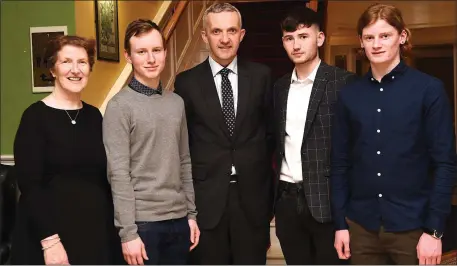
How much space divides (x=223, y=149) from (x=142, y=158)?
0.43 metres

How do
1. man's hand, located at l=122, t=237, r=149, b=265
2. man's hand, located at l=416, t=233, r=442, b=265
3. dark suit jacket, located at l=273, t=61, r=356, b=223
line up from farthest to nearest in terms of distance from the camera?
dark suit jacket, located at l=273, t=61, r=356, b=223
man's hand, located at l=122, t=237, r=149, b=265
man's hand, located at l=416, t=233, r=442, b=265

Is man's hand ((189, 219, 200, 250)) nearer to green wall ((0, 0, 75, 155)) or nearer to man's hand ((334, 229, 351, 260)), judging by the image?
man's hand ((334, 229, 351, 260))

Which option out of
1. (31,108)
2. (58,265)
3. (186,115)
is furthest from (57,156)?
(186,115)

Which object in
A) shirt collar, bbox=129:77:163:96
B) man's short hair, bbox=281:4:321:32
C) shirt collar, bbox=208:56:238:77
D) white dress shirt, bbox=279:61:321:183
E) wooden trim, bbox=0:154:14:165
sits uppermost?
man's short hair, bbox=281:4:321:32

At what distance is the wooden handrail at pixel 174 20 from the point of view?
612 cm

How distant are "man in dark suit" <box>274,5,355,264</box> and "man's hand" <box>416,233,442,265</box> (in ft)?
1.43

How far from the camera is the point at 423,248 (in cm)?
225

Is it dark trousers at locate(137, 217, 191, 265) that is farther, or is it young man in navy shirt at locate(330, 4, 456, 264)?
dark trousers at locate(137, 217, 191, 265)

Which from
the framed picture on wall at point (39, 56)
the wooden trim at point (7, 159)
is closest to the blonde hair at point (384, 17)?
the wooden trim at point (7, 159)

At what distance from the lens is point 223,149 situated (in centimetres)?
270

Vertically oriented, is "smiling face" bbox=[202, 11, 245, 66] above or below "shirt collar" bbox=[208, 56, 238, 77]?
above

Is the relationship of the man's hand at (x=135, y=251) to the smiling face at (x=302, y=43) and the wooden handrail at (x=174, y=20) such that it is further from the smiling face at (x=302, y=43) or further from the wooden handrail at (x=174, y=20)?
the wooden handrail at (x=174, y=20)

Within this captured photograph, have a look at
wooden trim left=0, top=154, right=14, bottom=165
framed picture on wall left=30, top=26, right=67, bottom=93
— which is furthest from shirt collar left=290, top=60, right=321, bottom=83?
framed picture on wall left=30, top=26, right=67, bottom=93

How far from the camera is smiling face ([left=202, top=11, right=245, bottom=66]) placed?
2723mm
